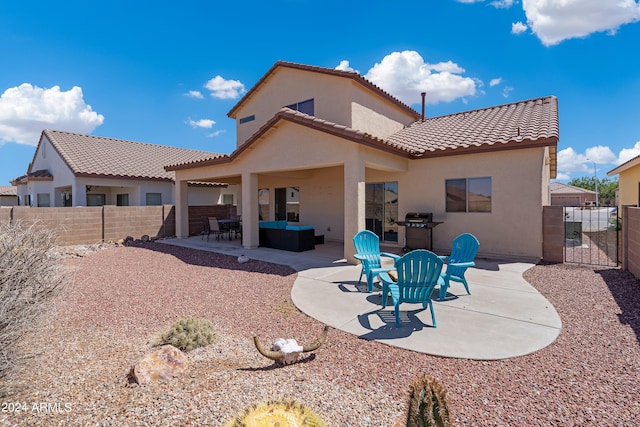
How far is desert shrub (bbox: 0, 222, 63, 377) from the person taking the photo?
9.82 feet

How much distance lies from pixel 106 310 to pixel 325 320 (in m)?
4.09

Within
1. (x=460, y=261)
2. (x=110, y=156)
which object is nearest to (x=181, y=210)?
(x=110, y=156)

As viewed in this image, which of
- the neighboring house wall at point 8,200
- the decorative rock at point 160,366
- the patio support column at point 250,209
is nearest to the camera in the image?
the decorative rock at point 160,366

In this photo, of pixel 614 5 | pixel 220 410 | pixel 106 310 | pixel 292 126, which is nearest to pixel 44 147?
pixel 292 126

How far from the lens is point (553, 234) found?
940cm

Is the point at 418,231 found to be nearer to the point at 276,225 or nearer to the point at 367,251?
the point at 367,251

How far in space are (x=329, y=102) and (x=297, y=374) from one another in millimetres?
11646

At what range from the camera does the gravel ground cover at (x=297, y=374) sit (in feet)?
9.43

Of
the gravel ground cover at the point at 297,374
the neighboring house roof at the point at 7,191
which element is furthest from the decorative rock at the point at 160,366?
→ the neighboring house roof at the point at 7,191

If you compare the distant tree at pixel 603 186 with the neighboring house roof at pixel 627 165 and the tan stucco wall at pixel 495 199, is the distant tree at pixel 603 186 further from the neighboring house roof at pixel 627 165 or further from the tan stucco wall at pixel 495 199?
the tan stucco wall at pixel 495 199

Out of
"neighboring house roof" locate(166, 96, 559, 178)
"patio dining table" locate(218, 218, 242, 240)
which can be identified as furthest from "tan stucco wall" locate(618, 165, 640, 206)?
"patio dining table" locate(218, 218, 242, 240)

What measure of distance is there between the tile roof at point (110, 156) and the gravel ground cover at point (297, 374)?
635 inches

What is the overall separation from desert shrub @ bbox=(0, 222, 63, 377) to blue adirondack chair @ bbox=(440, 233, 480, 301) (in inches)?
239

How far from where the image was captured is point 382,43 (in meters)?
13.3
